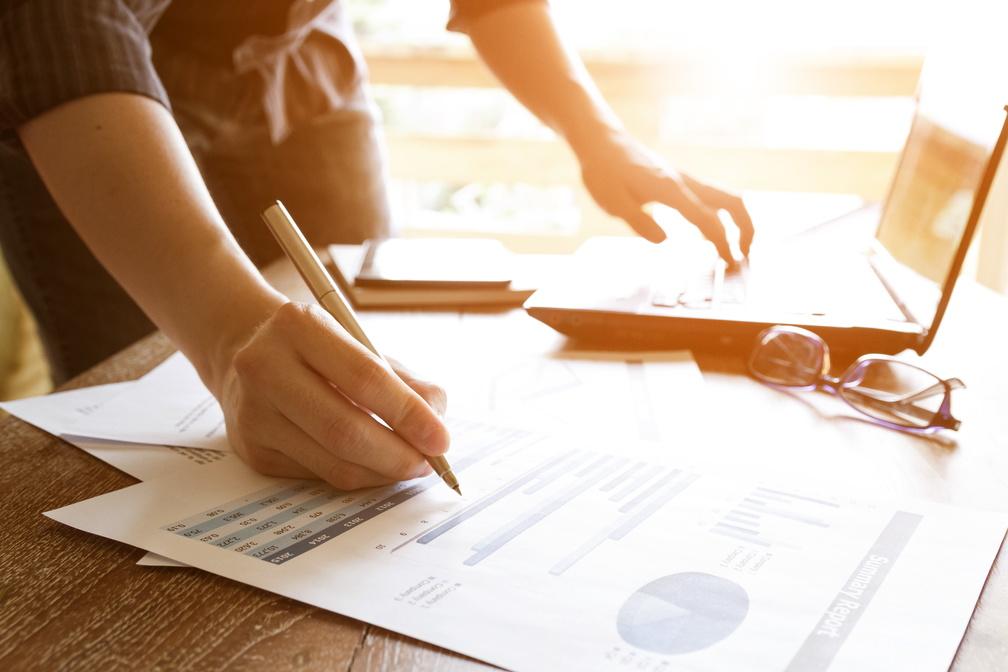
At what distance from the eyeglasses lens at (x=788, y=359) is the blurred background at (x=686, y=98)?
1.66 meters

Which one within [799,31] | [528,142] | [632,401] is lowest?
[528,142]

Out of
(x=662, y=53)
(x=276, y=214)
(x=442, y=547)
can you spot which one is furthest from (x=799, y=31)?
(x=442, y=547)

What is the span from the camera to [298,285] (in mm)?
991

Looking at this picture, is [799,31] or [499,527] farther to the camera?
[799,31]

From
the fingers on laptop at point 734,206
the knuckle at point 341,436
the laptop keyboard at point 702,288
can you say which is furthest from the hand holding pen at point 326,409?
the fingers on laptop at point 734,206

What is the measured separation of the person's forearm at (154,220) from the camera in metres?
0.60

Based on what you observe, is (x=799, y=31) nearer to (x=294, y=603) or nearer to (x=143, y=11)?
(x=143, y=11)

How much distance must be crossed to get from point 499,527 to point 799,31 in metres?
2.22

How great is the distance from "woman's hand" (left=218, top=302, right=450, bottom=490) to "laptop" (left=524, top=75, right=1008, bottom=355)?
339mm

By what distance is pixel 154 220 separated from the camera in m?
0.63

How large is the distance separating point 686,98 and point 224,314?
211cm

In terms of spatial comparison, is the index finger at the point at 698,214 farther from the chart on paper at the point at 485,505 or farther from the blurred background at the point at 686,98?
the blurred background at the point at 686,98

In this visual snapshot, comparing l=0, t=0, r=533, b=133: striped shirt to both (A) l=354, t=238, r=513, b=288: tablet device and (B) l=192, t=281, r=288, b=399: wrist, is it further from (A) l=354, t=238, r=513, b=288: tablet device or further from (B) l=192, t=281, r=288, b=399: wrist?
(A) l=354, t=238, r=513, b=288: tablet device

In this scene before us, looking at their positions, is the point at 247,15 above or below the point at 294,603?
above
